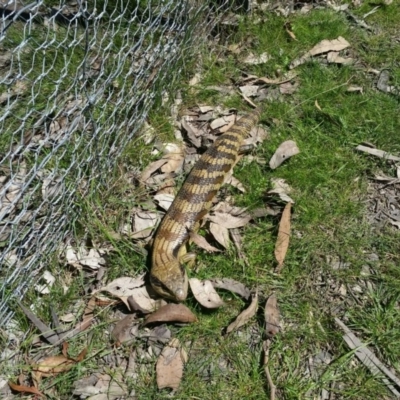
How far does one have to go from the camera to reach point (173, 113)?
14.6 feet

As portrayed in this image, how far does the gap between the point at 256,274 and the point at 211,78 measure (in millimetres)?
2038

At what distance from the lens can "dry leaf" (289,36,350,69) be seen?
4866 mm

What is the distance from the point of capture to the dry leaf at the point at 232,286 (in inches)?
130

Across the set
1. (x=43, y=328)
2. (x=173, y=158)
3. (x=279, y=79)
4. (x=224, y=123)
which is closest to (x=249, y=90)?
(x=279, y=79)

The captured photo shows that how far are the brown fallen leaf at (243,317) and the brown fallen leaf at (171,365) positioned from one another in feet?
1.05

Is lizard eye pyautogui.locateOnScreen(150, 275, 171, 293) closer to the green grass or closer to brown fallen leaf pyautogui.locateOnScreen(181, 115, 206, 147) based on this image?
the green grass

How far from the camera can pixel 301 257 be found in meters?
3.47

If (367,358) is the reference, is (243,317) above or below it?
above

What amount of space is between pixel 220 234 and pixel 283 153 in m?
0.92

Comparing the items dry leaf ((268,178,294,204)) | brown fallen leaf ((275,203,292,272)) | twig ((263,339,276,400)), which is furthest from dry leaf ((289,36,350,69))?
twig ((263,339,276,400))

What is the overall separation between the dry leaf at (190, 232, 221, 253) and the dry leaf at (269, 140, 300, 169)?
2.82ft

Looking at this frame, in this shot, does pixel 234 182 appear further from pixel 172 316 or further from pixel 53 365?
pixel 53 365

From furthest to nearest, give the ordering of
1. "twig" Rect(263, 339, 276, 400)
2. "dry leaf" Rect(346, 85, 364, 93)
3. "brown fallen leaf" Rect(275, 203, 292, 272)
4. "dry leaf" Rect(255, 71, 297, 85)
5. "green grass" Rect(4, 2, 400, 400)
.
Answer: "dry leaf" Rect(255, 71, 297, 85), "dry leaf" Rect(346, 85, 364, 93), "brown fallen leaf" Rect(275, 203, 292, 272), "green grass" Rect(4, 2, 400, 400), "twig" Rect(263, 339, 276, 400)

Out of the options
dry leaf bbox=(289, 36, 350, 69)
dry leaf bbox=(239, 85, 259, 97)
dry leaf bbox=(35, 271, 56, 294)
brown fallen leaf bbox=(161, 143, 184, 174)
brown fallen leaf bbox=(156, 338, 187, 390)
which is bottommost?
brown fallen leaf bbox=(156, 338, 187, 390)
